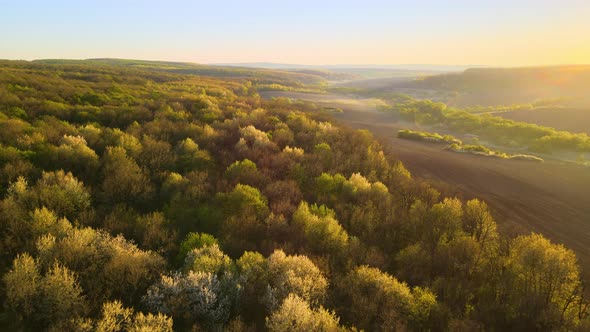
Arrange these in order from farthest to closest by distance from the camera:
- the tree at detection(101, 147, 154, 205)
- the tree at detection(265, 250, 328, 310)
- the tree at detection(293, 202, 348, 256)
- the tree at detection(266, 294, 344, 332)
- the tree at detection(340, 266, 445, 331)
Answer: the tree at detection(101, 147, 154, 205), the tree at detection(293, 202, 348, 256), the tree at detection(265, 250, 328, 310), the tree at detection(340, 266, 445, 331), the tree at detection(266, 294, 344, 332)

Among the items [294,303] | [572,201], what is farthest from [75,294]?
[572,201]

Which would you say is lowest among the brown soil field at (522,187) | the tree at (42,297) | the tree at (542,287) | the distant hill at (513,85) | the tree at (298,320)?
the brown soil field at (522,187)

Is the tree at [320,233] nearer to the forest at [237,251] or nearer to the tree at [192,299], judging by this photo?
the forest at [237,251]

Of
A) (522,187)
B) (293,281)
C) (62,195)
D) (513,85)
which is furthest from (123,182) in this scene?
(513,85)

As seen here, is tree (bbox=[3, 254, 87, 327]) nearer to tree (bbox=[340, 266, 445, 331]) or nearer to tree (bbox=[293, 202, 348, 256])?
tree (bbox=[340, 266, 445, 331])

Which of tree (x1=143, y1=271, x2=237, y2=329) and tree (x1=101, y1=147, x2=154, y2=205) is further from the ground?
tree (x1=101, y1=147, x2=154, y2=205)

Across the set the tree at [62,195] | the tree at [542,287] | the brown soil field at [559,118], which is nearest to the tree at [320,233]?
the tree at [542,287]

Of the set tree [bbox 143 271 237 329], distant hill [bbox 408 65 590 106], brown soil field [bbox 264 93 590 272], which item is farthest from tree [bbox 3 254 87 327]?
distant hill [bbox 408 65 590 106]

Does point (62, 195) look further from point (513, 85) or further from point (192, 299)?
point (513, 85)
